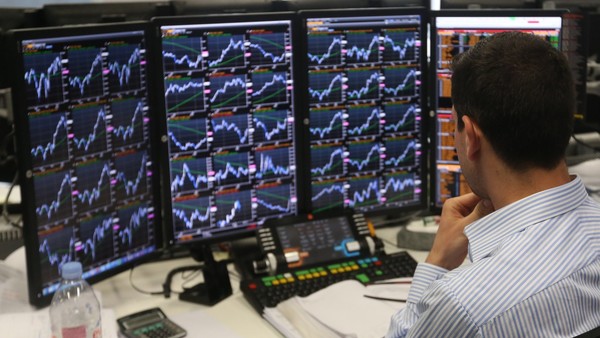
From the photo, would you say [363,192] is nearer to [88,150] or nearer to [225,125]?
[225,125]

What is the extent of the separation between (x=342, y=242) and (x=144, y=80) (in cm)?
72

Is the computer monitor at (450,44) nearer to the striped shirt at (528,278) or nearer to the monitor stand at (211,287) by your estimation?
the monitor stand at (211,287)

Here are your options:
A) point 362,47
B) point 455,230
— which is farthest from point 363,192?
point 455,230

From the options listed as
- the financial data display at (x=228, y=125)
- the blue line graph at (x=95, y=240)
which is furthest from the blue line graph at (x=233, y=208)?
the blue line graph at (x=95, y=240)

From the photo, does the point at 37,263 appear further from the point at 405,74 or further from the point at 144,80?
the point at 405,74

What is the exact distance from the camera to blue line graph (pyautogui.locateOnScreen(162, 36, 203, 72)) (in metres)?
2.10

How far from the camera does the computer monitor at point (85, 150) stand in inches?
72.6

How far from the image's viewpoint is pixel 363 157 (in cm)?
242

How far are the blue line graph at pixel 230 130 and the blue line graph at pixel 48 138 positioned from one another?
1.42 feet

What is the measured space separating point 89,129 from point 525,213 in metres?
1.11

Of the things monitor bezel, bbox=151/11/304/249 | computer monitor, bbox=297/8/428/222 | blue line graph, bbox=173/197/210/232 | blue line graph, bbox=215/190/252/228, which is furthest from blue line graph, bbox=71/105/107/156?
computer monitor, bbox=297/8/428/222

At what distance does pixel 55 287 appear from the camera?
195 centimetres

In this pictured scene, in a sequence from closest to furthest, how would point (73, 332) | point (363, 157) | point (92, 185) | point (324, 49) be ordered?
1. point (73, 332)
2. point (92, 185)
3. point (324, 49)
4. point (363, 157)

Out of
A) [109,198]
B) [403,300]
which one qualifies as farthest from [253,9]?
[403,300]
